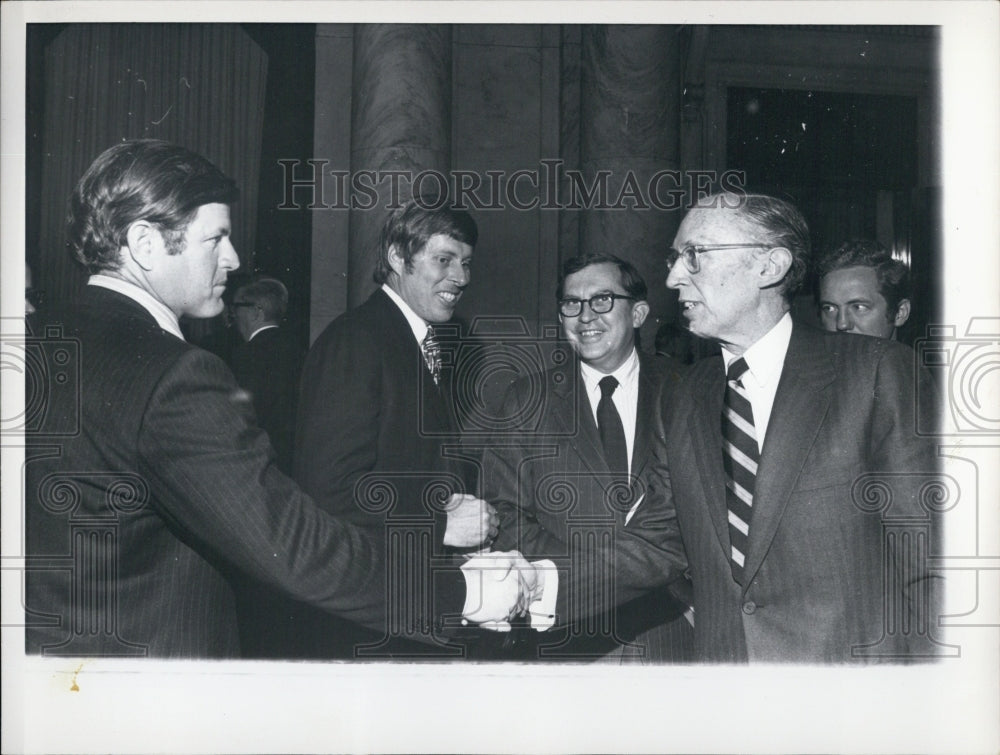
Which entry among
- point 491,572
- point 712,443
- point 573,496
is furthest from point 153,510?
point 712,443

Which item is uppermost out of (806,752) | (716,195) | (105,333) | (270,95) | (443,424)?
(270,95)

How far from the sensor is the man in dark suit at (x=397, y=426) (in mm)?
5938

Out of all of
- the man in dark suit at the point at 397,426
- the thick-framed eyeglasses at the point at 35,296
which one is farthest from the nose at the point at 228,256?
the thick-framed eyeglasses at the point at 35,296

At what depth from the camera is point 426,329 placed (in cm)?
600

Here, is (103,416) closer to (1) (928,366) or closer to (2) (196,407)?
(2) (196,407)

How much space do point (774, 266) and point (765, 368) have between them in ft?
1.49

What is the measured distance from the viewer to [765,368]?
594cm

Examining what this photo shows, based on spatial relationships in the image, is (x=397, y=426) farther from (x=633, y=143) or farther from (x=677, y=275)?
(x=633, y=143)

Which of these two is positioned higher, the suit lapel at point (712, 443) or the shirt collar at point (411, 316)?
the shirt collar at point (411, 316)

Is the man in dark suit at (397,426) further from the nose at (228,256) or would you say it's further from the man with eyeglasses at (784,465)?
the man with eyeglasses at (784,465)

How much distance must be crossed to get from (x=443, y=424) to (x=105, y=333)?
1520 millimetres

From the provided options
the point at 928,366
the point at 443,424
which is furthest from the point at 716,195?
the point at 443,424

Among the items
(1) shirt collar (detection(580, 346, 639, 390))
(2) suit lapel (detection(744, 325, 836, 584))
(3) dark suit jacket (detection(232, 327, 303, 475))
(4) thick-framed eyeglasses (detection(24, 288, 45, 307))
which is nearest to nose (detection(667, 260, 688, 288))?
(1) shirt collar (detection(580, 346, 639, 390))

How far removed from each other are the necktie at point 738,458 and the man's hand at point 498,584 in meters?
0.91
